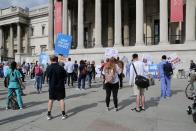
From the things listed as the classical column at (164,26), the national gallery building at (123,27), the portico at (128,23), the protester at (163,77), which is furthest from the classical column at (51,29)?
the protester at (163,77)

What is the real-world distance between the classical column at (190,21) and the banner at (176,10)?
107 centimetres

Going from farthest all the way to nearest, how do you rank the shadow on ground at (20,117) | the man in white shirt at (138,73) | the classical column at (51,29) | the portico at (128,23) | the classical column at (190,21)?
1. the classical column at (51,29)
2. the portico at (128,23)
3. the classical column at (190,21)
4. the man in white shirt at (138,73)
5. the shadow on ground at (20,117)

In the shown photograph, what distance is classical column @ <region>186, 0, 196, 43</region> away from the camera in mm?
30234

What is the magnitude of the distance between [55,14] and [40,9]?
85.8ft

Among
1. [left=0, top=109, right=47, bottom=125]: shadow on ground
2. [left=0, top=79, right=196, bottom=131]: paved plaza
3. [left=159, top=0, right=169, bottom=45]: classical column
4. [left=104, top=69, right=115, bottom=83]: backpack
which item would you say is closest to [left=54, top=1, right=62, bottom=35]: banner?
[left=159, top=0, right=169, bottom=45]: classical column

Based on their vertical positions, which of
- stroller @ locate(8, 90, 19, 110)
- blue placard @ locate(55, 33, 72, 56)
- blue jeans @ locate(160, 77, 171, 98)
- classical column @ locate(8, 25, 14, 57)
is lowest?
stroller @ locate(8, 90, 19, 110)

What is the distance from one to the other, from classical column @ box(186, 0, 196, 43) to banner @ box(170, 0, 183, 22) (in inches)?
42.2

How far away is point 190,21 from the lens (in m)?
30.6

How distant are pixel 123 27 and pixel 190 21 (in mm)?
11577

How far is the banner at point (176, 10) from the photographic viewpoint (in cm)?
3000

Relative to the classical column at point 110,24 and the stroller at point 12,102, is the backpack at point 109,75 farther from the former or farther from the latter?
the classical column at point 110,24

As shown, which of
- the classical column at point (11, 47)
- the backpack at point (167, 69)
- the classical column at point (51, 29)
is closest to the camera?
the backpack at point (167, 69)

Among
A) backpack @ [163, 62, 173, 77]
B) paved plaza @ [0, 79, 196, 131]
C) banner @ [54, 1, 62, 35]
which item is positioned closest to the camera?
paved plaza @ [0, 79, 196, 131]

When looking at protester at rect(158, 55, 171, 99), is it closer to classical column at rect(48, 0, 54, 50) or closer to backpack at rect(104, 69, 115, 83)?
backpack at rect(104, 69, 115, 83)
